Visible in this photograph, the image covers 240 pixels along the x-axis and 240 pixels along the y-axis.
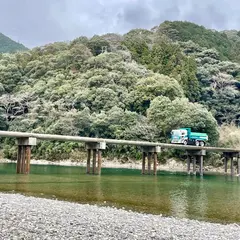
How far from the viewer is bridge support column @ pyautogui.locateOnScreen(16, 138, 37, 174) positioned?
2773cm

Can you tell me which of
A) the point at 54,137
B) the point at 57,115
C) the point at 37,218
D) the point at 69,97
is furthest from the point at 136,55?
the point at 37,218

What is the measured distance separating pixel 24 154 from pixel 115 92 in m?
32.1

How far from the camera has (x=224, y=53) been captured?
98.7 meters

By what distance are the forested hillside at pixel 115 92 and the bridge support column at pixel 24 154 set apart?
23580 millimetres

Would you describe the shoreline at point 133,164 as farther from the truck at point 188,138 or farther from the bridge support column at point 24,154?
the bridge support column at point 24,154

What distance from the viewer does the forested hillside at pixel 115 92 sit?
51.9 m

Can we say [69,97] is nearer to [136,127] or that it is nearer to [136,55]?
[136,127]

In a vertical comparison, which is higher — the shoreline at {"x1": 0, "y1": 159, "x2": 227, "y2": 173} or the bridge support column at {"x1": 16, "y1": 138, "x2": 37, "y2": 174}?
the bridge support column at {"x1": 16, "y1": 138, "x2": 37, "y2": 174}

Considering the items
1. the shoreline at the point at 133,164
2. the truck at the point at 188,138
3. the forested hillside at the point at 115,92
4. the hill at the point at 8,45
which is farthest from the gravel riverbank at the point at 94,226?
the hill at the point at 8,45

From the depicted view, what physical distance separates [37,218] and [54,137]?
19.5 meters

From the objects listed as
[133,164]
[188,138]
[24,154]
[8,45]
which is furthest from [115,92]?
[8,45]

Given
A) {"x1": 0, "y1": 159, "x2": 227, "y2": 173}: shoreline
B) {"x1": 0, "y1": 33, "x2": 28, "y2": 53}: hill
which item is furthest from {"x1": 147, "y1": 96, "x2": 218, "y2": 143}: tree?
{"x1": 0, "y1": 33, "x2": 28, "y2": 53}: hill

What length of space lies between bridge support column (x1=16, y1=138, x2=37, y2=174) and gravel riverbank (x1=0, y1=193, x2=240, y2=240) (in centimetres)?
1604

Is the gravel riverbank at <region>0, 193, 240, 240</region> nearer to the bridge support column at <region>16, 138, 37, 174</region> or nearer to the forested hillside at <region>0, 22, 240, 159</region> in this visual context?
the bridge support column at <region>16, 138, 37, 174</region>
